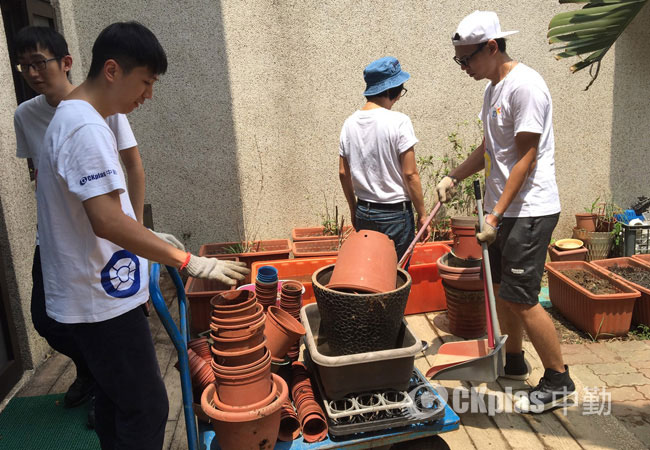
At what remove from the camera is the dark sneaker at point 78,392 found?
2.79m

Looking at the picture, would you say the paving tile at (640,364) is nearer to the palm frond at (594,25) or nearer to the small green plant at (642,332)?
the small green plant at (642,332)

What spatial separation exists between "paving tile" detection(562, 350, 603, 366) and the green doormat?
3.02 metres

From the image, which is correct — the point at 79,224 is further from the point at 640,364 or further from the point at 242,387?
the point at 640,364

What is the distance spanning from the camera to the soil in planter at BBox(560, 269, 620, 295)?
364 centimetres

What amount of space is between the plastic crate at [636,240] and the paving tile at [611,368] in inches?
71.8

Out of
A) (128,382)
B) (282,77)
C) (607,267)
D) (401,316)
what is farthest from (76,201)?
(607,267)

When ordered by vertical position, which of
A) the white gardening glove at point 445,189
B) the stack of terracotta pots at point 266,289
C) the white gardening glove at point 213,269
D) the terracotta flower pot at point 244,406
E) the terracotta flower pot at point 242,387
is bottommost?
the terracotta flower pot at point 244,406

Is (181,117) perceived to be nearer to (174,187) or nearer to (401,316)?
(174,187)

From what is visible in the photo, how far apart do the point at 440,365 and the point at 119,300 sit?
61.9 inches

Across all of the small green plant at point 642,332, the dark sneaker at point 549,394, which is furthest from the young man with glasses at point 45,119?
the small green plant at point 642,332

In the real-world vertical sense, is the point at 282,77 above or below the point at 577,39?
above

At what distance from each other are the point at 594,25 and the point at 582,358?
2224 mm

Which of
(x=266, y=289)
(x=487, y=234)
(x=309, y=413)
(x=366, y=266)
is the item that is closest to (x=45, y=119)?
(x=266, y=289)

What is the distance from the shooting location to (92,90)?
154 centimetres
